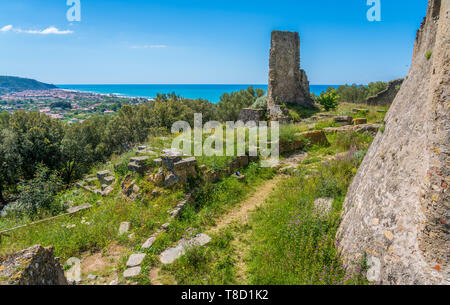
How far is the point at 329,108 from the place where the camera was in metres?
20.6

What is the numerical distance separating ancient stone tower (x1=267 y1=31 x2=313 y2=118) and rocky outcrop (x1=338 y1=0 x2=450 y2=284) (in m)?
15.0

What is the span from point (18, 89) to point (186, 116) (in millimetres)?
140735

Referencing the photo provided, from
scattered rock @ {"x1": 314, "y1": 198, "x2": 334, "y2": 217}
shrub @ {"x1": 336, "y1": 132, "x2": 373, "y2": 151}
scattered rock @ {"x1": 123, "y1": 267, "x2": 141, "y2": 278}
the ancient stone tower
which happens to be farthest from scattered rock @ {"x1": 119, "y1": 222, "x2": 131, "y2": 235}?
the ancient stone tower

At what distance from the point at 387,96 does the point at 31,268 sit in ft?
85.6

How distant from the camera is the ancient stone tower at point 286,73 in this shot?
19.2 m

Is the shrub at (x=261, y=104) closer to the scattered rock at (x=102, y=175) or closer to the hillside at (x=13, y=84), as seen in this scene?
the scattered rock at (x=102, y=175)

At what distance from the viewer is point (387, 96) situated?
21.6 metres

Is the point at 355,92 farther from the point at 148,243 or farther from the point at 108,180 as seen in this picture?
the point at 148,243

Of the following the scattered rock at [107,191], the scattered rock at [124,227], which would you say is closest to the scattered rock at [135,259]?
the scattered rock at [124,227]

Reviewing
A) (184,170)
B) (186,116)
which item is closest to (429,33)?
(184,170)

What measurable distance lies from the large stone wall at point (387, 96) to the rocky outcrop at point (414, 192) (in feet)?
63.9

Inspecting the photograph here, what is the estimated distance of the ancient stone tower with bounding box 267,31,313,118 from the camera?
19219mm

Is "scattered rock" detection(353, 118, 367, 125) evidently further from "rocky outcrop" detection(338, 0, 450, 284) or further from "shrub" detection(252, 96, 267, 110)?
"rocky outcrop" detection(338, 0, 450, 284)
